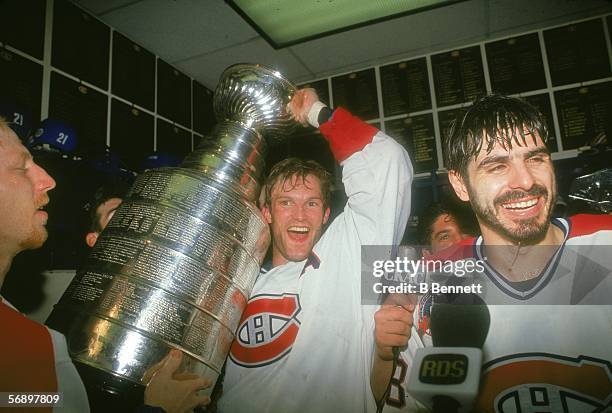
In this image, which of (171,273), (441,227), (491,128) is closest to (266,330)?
(171,273)

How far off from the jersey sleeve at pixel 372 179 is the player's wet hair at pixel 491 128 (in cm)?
22

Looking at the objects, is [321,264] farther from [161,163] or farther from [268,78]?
[161,163]

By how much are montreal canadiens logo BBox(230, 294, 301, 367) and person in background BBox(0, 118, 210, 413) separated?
350 mm

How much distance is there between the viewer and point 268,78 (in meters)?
1.65

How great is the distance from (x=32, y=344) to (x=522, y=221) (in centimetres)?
166

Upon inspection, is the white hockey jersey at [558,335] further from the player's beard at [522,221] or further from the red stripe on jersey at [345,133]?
the red stripe on jersey at [345,133]

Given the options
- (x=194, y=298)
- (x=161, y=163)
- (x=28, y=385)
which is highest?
(x=161, y=163)

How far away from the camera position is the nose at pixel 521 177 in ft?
4.44

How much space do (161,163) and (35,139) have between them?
92cm

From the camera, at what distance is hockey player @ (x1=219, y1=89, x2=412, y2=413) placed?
1500 mm

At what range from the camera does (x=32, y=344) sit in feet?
3.66

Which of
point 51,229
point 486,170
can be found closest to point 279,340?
point 486,170

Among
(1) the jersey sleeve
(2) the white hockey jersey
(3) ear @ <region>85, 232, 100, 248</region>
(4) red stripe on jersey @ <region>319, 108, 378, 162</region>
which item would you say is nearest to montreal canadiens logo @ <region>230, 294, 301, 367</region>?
(1) the jersey sleeve

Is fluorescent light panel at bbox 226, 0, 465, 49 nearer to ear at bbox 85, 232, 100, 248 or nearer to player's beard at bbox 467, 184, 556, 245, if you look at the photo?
ear at bbox 85, 232, 100, 248
